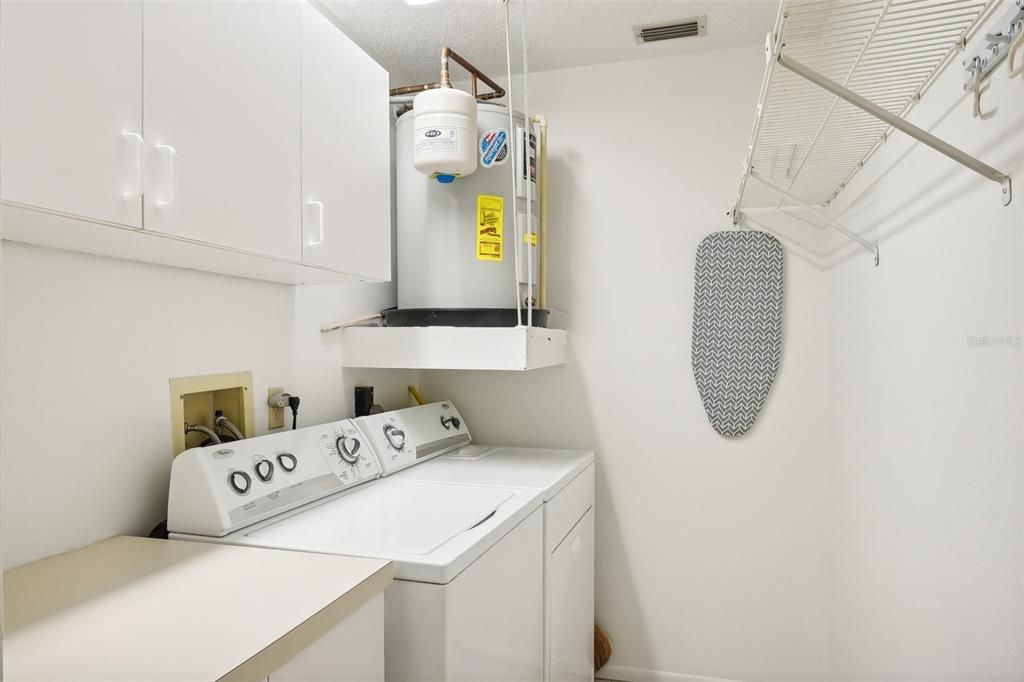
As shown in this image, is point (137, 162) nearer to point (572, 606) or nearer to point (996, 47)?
point (996, 47)

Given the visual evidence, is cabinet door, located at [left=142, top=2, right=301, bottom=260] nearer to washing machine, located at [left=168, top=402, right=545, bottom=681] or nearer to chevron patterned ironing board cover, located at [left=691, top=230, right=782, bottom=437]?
washing machine, located at [left=168, top=402, right=545, bottom=681]

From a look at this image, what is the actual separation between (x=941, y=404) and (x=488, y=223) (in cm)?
141

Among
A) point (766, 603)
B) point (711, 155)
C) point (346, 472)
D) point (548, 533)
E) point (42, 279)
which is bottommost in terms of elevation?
point (766, 603)

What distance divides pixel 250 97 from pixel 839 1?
1.09 m

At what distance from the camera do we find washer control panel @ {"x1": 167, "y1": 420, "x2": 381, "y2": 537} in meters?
1.41

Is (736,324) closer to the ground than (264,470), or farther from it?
farther from it

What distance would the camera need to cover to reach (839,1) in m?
0.98

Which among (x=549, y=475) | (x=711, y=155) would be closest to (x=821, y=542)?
(x=549, y=475)

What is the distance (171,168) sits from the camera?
1130 millimetres

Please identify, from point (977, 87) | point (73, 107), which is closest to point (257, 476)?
point (73, 107)

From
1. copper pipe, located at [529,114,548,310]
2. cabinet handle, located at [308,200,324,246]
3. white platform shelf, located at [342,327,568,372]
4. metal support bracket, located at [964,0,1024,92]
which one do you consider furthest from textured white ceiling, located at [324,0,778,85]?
metal support bracket, located at [964,0,1024,92]

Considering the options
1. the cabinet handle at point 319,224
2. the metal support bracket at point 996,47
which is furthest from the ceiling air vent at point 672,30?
the cabinet handle at point 319,224

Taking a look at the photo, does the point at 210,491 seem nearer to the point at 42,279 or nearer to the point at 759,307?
the point at 42,279

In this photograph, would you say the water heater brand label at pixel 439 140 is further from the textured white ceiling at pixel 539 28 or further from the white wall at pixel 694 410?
the white wall at pixel 694 410
